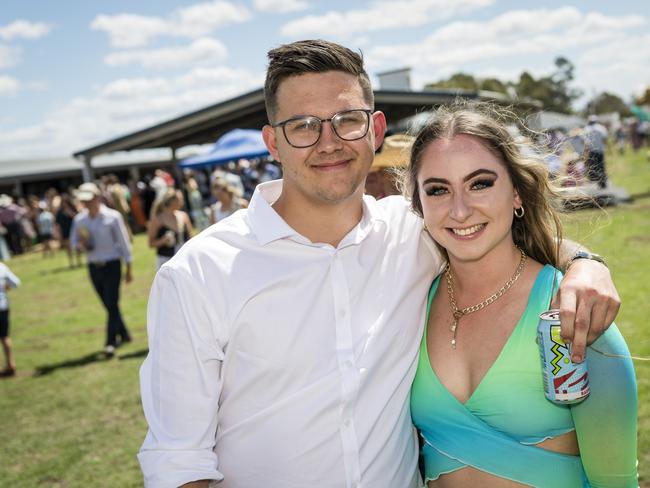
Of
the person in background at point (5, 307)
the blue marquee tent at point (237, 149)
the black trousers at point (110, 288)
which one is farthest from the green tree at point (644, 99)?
the person in background at point (5, 307)

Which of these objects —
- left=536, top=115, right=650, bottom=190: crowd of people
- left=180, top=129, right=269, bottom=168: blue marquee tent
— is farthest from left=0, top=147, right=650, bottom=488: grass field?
left=180, top=129, right=269, bottom=168: blue marquee tent

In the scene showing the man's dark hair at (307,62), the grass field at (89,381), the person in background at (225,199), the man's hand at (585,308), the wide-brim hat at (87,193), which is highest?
the man's dark hair at (307,62)

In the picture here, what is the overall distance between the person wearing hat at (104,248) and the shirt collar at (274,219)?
638cm

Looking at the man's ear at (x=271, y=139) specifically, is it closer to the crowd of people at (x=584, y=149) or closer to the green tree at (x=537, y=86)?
the crowd of people at (x=584, y=149)

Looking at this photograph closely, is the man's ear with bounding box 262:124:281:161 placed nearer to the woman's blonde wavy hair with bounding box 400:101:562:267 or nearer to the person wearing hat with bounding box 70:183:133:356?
the woman's blonde wavy hair with bounding box 400:101:562:267

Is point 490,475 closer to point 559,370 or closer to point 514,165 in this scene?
point 559,370

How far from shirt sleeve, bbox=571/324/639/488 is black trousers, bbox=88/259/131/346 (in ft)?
24.4

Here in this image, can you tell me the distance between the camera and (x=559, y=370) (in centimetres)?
189

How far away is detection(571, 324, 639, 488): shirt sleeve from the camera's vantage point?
199 centimetres

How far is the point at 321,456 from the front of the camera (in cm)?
214

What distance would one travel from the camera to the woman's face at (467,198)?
2328 millimetres

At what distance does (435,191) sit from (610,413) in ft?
3.35

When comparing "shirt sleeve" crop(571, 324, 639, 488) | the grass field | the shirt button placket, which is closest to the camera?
"shirt sleeve" crop(571, 324, 639, 488)

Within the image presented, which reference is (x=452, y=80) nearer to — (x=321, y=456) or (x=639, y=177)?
(x=639, y=177)
